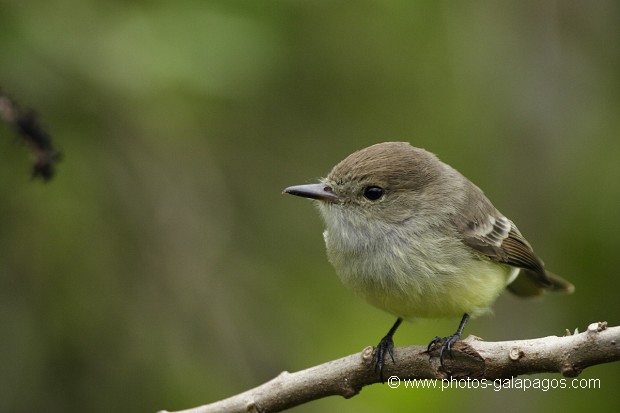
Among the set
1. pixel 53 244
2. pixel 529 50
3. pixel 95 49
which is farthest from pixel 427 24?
pixel 53 244

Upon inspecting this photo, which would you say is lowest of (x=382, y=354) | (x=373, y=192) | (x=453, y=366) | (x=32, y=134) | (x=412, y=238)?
(x=453, y=366)

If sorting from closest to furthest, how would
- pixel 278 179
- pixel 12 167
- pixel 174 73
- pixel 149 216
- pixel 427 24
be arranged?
1. pixel 174 73
2. pixel 12 167
3. pixel 149 216
4. pixel 427 24
5. pixel 278 179

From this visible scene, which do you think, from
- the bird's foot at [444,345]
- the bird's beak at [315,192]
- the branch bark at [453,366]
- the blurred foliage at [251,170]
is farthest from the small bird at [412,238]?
the blurred foliage at [251,170]

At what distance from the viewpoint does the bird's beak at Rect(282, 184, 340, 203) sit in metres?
4.75

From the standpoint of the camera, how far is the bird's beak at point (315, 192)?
15.6ft

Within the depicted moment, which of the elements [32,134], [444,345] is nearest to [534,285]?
[444,345]

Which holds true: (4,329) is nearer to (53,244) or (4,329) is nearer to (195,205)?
(53,244)

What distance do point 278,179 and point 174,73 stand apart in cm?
270

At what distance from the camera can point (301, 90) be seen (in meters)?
7.13

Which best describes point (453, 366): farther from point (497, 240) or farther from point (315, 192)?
point (497, 240)

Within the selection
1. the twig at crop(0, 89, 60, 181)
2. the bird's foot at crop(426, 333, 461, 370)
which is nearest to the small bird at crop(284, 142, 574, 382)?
the bird's foot at crop(426, 333, 461, 370)

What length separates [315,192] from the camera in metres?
4.85

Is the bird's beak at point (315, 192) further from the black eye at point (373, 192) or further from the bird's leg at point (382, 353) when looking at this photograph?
the bird's leg at point (382, 353)

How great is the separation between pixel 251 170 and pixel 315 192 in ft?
8.38
